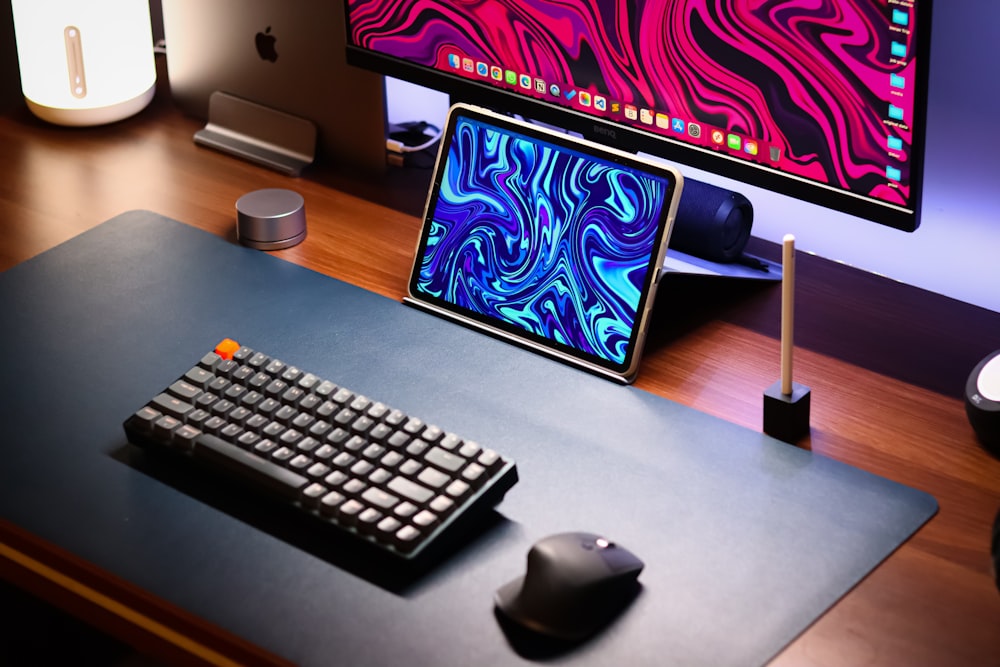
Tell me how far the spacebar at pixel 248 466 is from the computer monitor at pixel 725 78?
47 cm

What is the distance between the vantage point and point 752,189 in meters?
1.38

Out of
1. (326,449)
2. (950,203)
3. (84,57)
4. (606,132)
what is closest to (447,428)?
(326,449)

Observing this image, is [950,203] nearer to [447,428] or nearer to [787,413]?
[787,413]

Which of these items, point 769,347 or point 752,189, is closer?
point 769,347

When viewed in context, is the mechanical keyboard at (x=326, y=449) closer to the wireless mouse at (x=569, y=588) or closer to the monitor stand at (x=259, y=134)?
the wireless mouse at (x=569, y=588)

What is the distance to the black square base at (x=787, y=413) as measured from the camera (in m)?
1.07

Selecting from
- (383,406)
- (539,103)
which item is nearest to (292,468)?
(383,406)

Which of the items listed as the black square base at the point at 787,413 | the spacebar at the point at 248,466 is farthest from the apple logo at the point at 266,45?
the black square base at the point at 787,413

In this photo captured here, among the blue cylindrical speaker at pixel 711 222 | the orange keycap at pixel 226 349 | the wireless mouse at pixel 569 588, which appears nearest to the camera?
the wireless mouse at pixel 569 588

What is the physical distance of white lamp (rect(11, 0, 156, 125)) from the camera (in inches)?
58.6

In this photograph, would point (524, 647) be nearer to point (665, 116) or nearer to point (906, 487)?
point (906, 487)

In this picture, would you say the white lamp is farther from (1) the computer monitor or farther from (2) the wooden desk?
(1) the computer monitor

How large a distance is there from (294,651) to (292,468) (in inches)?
6.9

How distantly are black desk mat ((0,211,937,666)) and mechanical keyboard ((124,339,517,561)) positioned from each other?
30mm
